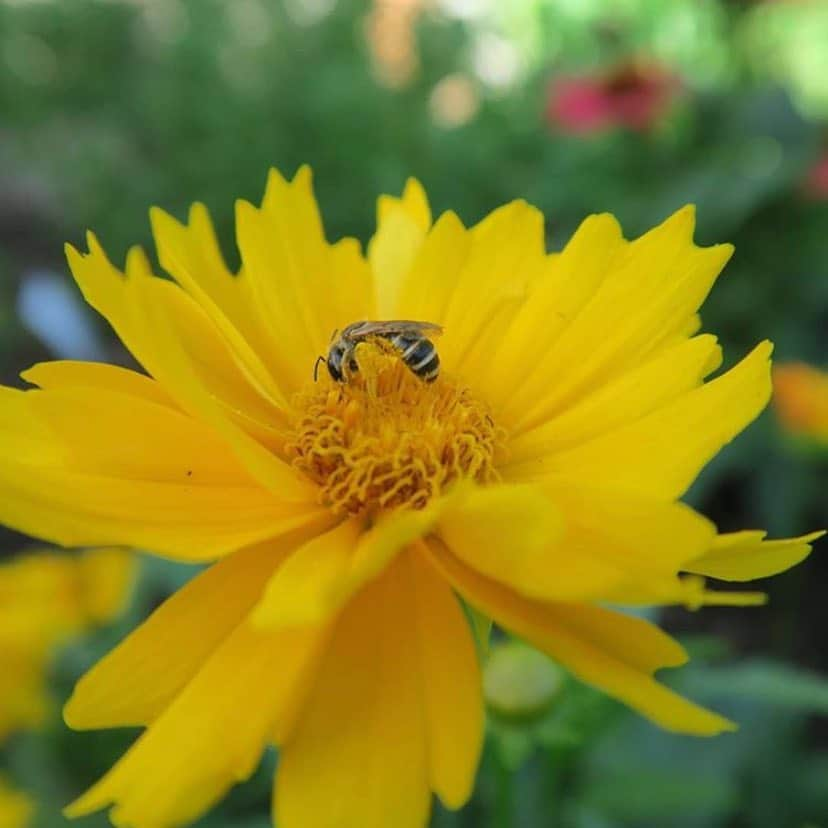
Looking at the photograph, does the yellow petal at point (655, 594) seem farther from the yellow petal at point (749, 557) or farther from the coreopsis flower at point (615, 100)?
the coreopsis flower at point (615, 100)

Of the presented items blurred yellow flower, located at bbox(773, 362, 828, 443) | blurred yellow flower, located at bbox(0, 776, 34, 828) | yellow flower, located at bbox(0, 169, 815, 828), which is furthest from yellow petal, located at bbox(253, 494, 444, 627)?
blurred yellow flower, located at bbox(773, 362, 828, 443)

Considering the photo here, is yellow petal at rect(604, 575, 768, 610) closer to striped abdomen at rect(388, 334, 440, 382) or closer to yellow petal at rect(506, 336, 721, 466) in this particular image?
yellow petal at rect(506, 336, 721, 466)

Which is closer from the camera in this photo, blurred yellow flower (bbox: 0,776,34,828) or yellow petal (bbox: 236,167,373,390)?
yellow petal (bbox: 236,167,373,390)

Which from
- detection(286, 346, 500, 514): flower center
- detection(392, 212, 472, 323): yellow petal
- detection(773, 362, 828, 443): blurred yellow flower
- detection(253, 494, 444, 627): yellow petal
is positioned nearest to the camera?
detection(253, 494, 444, 627): yellow petal

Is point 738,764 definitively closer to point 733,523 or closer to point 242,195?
point 733,523

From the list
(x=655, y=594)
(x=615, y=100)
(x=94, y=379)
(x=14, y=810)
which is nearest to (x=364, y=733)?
(x=655, y=594)

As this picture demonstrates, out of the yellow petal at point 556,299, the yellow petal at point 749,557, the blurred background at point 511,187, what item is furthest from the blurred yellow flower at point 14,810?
the yellow petal at point 749,557

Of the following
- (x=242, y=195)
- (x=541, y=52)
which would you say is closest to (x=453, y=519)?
(x=242, y=195)

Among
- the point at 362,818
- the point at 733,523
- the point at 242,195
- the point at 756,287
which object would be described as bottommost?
the point at 733,523
